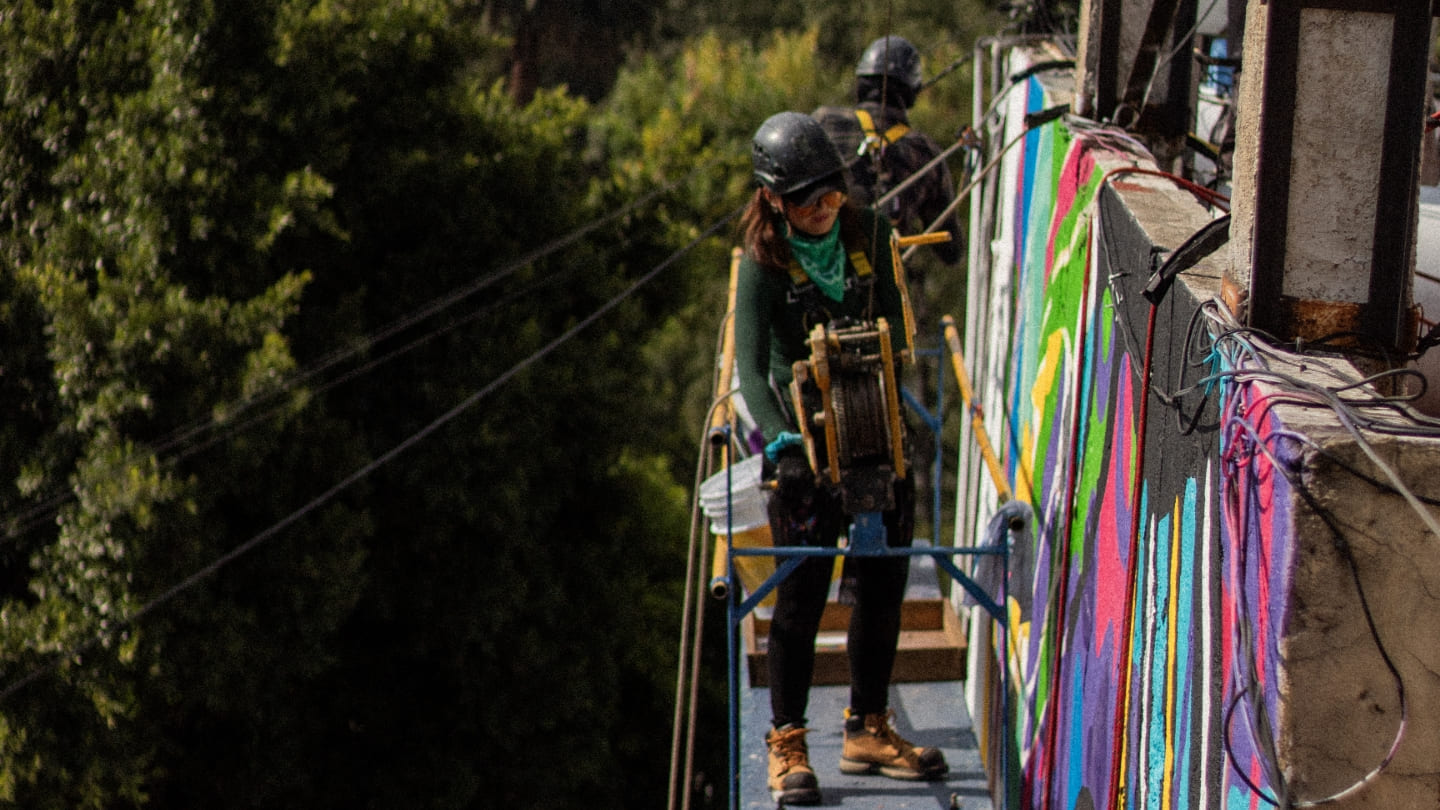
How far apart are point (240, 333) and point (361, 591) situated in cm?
233

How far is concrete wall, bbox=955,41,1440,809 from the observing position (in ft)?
7.11

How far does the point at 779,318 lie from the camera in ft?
15.1

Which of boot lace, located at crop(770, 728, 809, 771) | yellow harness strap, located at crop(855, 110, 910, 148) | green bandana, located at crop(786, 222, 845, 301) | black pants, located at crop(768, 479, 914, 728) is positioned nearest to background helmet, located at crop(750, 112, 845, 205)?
green bandana, located at crop(786, 222, 845, 301)

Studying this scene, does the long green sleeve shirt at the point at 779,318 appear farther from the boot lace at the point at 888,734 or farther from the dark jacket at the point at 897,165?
the dark jacket at the point at 897,165

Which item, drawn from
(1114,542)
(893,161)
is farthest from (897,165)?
(1114,542)

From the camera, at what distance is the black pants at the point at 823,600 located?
4.69m

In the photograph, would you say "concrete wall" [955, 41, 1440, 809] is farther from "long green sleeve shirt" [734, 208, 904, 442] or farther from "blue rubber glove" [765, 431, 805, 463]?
"blue rubber glove" [765, 431, 805, 463]

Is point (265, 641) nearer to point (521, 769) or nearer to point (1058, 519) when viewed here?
point (521, 769)

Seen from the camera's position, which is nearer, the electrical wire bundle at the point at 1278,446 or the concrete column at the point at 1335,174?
the electrical wire bundle at the point at 1278,446

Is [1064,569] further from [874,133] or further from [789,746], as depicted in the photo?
[874,133]

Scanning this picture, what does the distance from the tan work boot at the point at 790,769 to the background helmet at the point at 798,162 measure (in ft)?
5.59

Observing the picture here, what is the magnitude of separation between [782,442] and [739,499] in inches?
23.2

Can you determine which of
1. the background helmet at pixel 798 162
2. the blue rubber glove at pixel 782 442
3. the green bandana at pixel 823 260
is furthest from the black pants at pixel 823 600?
the background helmet at pixel 798 162

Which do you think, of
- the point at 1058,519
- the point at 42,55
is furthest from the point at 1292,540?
the point at 42,55
